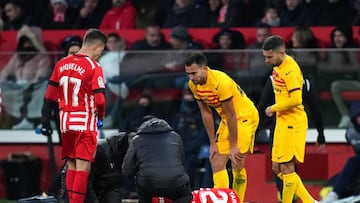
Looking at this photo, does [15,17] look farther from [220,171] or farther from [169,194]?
[169,194]

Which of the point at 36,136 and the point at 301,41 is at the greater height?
the point at 301,41

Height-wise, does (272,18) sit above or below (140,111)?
above

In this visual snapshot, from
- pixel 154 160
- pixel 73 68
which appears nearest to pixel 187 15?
pixel 73 68

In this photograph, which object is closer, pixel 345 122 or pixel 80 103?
pixel 80 103

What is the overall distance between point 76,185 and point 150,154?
0.95 m

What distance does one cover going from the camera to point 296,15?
19312 mm

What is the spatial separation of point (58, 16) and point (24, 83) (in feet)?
9.35

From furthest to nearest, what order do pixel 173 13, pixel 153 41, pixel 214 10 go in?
pixel 173 13, pixel 214 10, pixel 153 41

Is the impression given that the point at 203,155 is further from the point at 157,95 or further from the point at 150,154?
the point at 150,154

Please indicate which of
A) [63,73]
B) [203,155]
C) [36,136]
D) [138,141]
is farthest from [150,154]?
[36,136]

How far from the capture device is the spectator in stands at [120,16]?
20.2 meters

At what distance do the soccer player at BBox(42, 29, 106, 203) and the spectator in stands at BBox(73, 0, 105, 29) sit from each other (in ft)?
22.8

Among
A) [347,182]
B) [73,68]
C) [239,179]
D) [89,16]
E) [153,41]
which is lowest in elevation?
[347,182]

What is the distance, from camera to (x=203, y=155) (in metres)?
17.2
